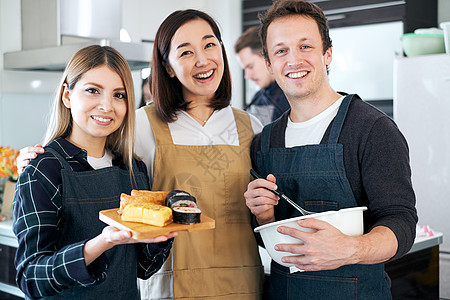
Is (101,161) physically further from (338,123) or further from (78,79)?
(338,123)

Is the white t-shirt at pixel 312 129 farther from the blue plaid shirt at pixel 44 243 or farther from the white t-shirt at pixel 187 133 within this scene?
the blue plaid shirt at pixel 44 243

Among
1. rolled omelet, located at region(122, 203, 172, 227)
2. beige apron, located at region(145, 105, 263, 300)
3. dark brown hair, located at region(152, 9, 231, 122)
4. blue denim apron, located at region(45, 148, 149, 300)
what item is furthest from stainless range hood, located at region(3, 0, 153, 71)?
rolled omelet, located at region(122, 203, 172, 227)

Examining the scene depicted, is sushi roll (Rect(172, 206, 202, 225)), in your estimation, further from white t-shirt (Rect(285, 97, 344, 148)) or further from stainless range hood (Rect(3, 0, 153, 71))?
stainless range hood (Rect(3, 0, 153, 71))

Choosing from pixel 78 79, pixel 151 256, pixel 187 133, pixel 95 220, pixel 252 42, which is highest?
pixel 252 42

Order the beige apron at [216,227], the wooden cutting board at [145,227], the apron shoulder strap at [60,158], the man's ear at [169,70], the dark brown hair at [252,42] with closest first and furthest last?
the wooden cutting board at [145,227]
the apron shoulder strap at [60,158]
the beige apron at [216,227]
the man's ear at [169,70]
the dark brown hair at [252,42]

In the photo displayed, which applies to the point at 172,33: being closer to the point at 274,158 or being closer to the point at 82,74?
the point at 82,74

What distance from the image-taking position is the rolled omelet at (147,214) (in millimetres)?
1153

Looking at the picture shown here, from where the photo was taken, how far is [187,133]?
167 centimetres

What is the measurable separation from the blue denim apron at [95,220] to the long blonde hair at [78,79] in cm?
9

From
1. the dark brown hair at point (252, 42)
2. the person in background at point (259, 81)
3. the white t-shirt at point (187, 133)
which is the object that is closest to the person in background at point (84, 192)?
the white t-shirt at point (187, 133)

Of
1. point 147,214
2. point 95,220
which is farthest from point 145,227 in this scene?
point 95,220

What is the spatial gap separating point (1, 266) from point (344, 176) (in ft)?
6.53

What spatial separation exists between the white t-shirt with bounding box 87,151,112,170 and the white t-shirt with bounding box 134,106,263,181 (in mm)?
132

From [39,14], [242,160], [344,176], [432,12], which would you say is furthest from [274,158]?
[432,12]
